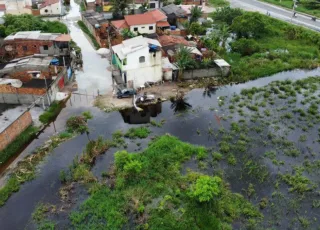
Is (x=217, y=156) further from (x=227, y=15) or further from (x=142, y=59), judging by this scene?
(x=227, y=15)

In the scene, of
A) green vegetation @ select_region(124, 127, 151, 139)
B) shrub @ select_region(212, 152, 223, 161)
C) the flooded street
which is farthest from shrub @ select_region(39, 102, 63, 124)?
shrub @ select_region(212, 152, 223, 161)

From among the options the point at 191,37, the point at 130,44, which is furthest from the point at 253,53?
the point at 130,44

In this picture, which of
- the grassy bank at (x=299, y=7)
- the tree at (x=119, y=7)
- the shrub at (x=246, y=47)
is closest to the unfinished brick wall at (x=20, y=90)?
the shrub at (x=246, y=47)

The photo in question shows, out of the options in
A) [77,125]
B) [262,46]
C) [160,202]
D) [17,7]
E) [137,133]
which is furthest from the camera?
[17,7]

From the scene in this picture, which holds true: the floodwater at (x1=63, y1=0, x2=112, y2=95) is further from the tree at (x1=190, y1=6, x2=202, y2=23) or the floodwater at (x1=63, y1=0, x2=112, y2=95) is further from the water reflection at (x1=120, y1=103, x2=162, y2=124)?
the tree at (x1=190, y1=6, x2=202, y2=23)

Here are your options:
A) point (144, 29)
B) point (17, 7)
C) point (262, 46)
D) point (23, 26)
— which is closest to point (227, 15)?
point (262, 46)

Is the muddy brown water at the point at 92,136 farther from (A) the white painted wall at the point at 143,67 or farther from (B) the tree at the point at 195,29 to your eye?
(B) the tree at the point at 195,29

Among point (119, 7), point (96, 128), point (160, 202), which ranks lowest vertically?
point (160, 202)
